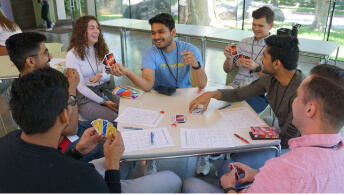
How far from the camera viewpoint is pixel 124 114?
6.91 ft

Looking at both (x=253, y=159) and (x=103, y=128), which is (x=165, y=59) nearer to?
(x=103, y=128)

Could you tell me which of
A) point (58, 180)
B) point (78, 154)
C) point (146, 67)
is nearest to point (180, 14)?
point (146, 67)

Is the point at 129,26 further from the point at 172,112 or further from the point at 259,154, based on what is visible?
the point at 259,154

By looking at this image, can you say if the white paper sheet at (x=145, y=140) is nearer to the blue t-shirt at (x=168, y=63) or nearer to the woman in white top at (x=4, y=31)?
the blue t-shirt at (x=168, y=63)

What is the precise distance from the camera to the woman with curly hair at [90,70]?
266cm

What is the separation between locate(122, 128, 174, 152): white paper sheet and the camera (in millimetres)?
1693

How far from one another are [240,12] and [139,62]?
2.98 m

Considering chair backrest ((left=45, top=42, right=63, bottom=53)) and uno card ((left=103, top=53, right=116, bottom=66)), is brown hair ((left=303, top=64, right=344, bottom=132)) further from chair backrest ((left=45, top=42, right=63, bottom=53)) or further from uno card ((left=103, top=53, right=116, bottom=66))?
chair backrest ((left=45, top=42, right=63, bottom=53))

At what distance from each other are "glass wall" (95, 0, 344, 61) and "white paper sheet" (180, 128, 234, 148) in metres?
5.23

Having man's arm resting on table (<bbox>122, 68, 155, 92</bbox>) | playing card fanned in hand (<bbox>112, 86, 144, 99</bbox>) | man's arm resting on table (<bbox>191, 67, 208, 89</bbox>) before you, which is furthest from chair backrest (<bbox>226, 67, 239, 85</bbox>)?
playing card fanned in hand (<bbox>112, 86, 144, 99</bbox>)

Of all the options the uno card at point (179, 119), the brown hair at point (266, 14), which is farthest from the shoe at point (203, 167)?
the brown hair at point (266, 14)

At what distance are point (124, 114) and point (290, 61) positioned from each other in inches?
52.3

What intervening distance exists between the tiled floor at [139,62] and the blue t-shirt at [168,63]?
2.72 ft

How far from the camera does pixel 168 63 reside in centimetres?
283
